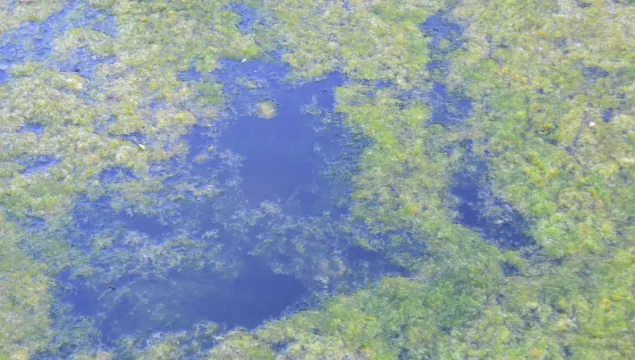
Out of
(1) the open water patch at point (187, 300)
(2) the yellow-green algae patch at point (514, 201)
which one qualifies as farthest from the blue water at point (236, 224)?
(2) the yellow-green algae patch at point (514, 201)

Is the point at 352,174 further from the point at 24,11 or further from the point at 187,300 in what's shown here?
the point at 24,11

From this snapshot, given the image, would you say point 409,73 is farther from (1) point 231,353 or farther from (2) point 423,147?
(1) point 231,353

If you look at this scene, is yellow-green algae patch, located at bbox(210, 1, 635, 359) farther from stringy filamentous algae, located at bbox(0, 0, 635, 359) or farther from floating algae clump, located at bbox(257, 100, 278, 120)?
floating algae clump, located at bbox(257, 100, 278, 120)

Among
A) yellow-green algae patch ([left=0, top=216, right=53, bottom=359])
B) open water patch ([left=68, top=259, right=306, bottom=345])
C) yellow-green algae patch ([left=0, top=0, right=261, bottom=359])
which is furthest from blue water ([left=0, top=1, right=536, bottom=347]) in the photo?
yellow-green algae patch ([left=0, top=216, right=53, bottom=359])

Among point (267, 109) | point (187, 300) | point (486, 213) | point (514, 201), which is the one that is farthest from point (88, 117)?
point (514, 201)

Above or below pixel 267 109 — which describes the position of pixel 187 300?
below

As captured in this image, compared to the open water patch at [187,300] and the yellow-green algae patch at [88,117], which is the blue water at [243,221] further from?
the yellow-green algae patch at [88,117]

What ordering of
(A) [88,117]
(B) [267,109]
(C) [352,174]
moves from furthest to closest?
1. (B) [267,109]
2. (A) [88,117]
3. (C) [352,174]

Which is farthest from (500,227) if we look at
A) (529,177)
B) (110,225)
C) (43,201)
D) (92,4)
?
(92,4)
